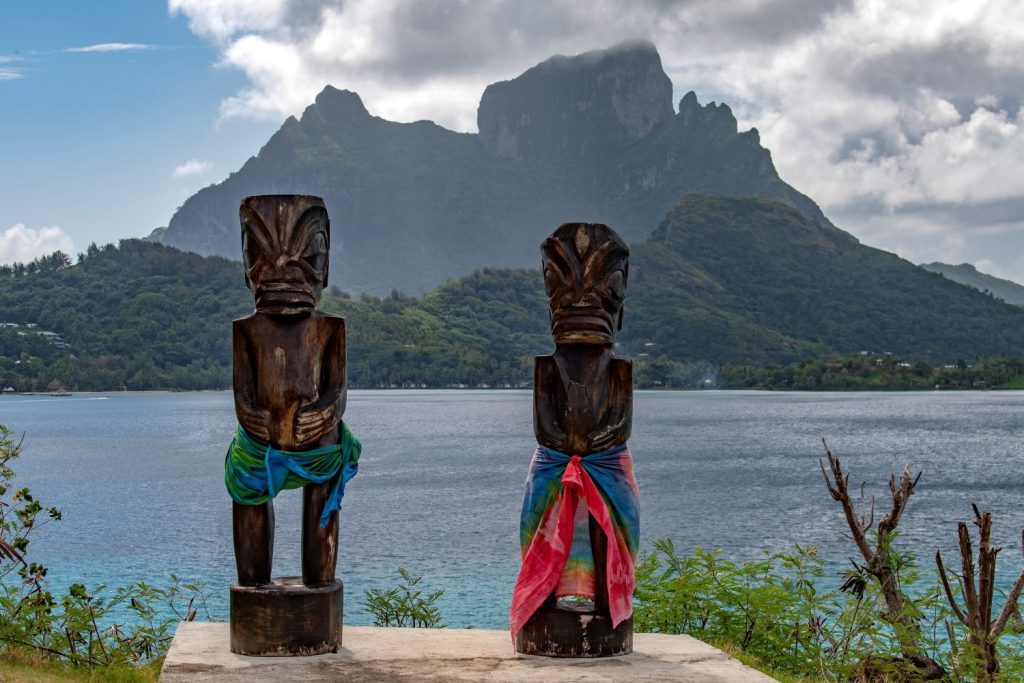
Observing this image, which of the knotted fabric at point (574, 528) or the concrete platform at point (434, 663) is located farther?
the knotted fabric at point (574, 528)

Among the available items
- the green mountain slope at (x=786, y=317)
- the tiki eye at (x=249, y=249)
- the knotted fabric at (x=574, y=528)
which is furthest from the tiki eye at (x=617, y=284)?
the green mountain slope at (x=786, y=317)

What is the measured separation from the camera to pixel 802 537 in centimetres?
3572

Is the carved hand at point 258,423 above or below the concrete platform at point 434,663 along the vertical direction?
above

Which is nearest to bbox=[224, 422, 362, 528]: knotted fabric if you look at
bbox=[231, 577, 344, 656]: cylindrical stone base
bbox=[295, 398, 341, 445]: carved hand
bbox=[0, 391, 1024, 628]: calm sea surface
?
bbox=[295, 398, 341, 445]: carved hand

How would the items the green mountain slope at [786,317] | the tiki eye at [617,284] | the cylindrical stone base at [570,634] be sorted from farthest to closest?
the green mountain slope at [786,317], the tiki eye at [617,284], the cylindrical stone base at [570,634]

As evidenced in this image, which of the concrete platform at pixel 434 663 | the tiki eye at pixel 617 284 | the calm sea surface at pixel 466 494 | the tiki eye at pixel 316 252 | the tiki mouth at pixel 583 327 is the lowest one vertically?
the calm sea surface at pixel 466 494

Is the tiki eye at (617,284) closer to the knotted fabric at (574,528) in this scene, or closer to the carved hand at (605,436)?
the carved hand at (605,436)

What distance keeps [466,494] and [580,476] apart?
4000 centimetres

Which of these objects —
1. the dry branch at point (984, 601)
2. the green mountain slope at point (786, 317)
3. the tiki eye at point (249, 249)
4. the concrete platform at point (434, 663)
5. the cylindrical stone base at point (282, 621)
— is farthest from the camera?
the green mountain slope at point (786, 317)

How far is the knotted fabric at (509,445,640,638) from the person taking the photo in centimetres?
810

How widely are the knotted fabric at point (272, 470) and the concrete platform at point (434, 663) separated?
1067mm

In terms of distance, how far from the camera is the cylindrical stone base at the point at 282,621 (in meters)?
7.92

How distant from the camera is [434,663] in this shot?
790 cm

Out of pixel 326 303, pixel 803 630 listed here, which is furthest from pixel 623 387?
pixel 326 303
